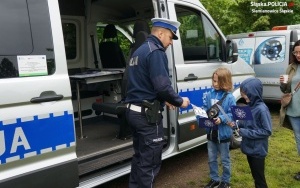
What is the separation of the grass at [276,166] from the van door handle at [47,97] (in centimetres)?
234

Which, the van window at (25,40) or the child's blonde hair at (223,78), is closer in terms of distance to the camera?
the van window at (25,40)

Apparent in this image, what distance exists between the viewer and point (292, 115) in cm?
386

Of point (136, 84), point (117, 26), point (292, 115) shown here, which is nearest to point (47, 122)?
point (136, 84)

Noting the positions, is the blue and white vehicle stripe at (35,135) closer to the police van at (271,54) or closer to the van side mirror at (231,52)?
the van side mirror at (231,52)

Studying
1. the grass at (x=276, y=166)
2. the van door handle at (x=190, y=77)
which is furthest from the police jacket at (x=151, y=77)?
the grass at (x=276, y=166)

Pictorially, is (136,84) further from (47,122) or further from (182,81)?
(182,81)

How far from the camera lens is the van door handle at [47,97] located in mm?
2487

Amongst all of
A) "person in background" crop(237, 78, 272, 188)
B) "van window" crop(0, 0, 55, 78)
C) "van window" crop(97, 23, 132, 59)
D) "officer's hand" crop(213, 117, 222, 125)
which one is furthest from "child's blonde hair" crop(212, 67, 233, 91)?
"van window" crop(97, 23, 132, 59)

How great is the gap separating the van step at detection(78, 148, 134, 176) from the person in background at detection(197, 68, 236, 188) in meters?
0.95

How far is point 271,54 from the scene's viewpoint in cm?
716

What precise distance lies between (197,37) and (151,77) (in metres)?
1.82

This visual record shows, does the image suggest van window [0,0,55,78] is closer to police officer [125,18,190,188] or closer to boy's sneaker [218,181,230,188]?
police officer [125,18,190,188]

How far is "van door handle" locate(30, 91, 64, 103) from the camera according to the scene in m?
2.49

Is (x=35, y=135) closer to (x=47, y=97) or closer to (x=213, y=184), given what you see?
(x=47, y=97)
